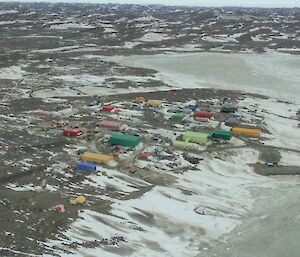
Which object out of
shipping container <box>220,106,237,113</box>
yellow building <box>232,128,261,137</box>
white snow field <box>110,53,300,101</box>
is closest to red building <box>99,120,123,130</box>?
yellow building <box>232,128,261,137</box>

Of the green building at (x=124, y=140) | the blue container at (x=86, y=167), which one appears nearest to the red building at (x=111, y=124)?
the green building at (x=124, y=140)

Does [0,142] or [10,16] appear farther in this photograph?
[10,16]

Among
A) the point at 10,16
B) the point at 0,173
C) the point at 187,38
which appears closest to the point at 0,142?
the point at 0,173

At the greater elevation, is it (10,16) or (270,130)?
(10,16)

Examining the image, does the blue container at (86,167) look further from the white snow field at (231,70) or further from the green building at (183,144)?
the white snow field at (231,70)

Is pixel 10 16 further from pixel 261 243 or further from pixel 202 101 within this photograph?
pixel 261 243

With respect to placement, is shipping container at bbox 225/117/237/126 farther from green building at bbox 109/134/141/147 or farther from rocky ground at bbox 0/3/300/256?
green building at bbox 109/134/141/147

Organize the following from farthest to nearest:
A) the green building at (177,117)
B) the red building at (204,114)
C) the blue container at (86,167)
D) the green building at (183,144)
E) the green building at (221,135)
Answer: the red building at (204,114)
the green building at (177,117)
the green building at (221,135)
the green building at (183,144)
the blue container at (86,167)

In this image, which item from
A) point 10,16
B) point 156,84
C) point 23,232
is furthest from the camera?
point 10,16
